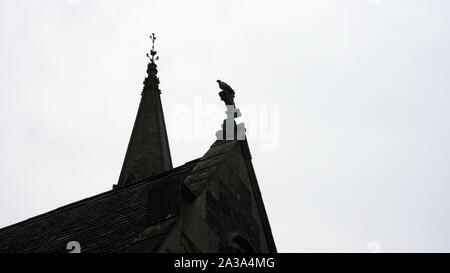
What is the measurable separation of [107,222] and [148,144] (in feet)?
65.1

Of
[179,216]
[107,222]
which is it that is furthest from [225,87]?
[179,216]

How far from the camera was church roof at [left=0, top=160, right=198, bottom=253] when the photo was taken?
8383mm

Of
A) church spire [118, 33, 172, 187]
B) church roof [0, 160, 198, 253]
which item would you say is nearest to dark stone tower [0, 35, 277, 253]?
church roof [0, 160, 198, 253]

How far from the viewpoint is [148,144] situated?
30.0 meters

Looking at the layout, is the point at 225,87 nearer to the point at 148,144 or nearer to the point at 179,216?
the point at 179,216

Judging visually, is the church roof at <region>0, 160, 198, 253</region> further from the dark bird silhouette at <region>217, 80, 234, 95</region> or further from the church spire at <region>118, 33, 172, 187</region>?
the church spire at <region>118, 33, 172, 187</region>

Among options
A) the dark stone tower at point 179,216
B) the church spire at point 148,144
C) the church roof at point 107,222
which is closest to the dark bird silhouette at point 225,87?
the dark stone tower at point 179,216

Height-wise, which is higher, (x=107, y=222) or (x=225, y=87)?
(x=225, y=87)

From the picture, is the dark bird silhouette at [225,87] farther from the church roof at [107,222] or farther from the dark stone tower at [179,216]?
the church roof at [107,222]
